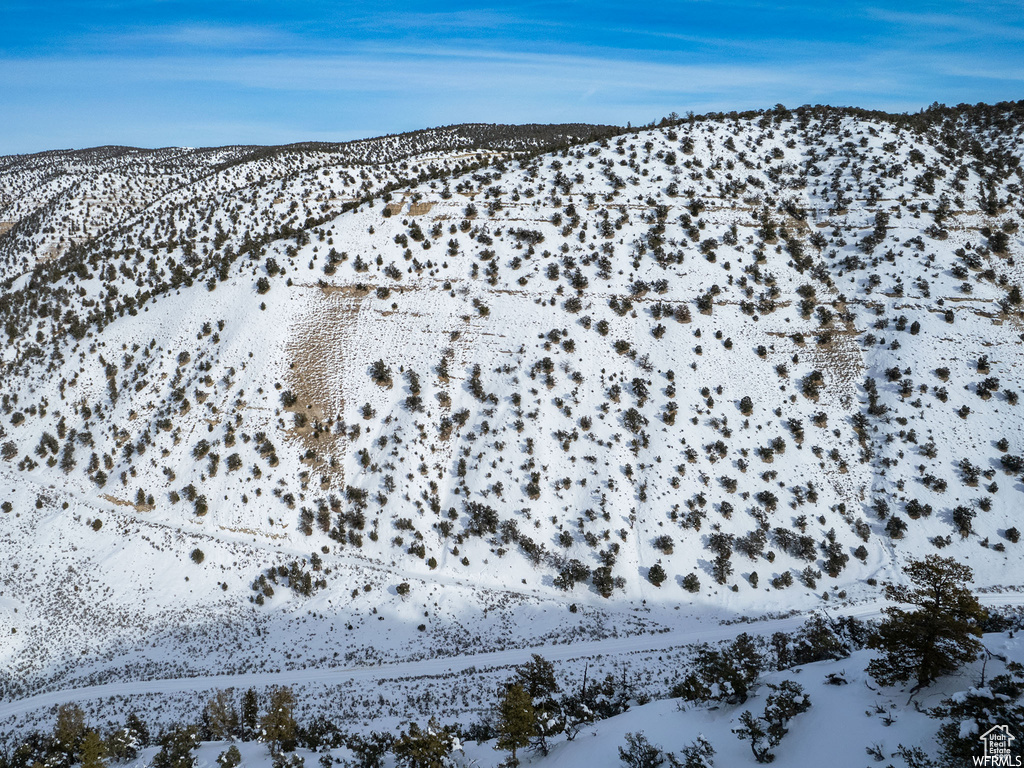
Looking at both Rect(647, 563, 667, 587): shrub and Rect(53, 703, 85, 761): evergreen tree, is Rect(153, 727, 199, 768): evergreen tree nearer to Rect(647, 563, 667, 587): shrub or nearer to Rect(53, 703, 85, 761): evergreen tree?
Rect(53, 703, 85, 761): evergreen tree

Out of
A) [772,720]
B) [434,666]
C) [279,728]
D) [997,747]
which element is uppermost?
[997,747]

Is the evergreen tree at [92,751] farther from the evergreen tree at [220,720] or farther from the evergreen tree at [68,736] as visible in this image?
the evergreen tree at [220,720]

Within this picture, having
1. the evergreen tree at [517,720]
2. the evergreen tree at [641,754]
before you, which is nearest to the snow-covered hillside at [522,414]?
the evergreen tree at [641,754]

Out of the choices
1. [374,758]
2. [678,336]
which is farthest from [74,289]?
[678,336]

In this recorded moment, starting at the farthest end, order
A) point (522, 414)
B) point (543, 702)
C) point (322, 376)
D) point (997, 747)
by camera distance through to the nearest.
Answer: point (322, 376)
point (522, 414)
point (543, 702)
point (997, 747)

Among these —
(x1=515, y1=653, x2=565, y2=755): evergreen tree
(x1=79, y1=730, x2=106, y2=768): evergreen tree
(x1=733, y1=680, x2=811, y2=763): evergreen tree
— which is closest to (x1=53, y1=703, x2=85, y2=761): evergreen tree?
(x1=79, y1=730, x2=106, y2=768): evergreen tree

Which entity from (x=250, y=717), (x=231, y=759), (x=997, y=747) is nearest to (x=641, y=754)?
(x=997, y=747)

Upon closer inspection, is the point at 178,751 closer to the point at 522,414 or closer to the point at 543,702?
the point at 543,702
